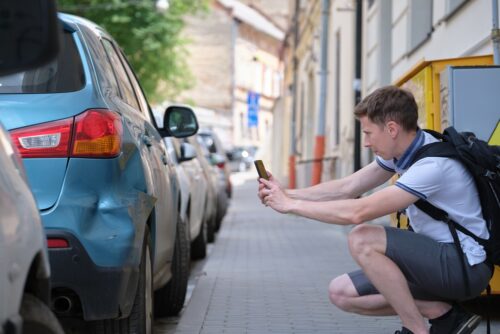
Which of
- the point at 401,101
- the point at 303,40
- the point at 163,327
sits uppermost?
the point at 303,40

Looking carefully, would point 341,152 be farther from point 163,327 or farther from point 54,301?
point 54,301

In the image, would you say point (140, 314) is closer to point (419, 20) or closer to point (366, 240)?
point (366, 240)

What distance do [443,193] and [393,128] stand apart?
0.37m

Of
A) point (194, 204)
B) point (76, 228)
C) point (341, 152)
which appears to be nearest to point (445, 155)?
point (76, 228)

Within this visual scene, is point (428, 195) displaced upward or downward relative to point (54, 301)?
upward

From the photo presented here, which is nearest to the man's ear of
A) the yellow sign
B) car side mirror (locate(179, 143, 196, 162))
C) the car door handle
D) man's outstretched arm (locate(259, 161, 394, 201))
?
man's outstretched arm (locate(259, 161, 394, 201))

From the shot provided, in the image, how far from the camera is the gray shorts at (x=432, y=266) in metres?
5.11

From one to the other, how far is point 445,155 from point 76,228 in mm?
1641

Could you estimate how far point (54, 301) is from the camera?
4.89m

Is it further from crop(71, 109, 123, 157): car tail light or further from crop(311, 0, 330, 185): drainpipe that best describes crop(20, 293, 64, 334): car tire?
crop(311, 0, 330, 185): drainpipe

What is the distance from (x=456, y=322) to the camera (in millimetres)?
5266

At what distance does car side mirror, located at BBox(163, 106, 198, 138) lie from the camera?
7617mm

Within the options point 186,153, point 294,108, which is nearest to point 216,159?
point 186,153

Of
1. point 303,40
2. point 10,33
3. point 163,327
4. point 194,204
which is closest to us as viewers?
point 10,33
